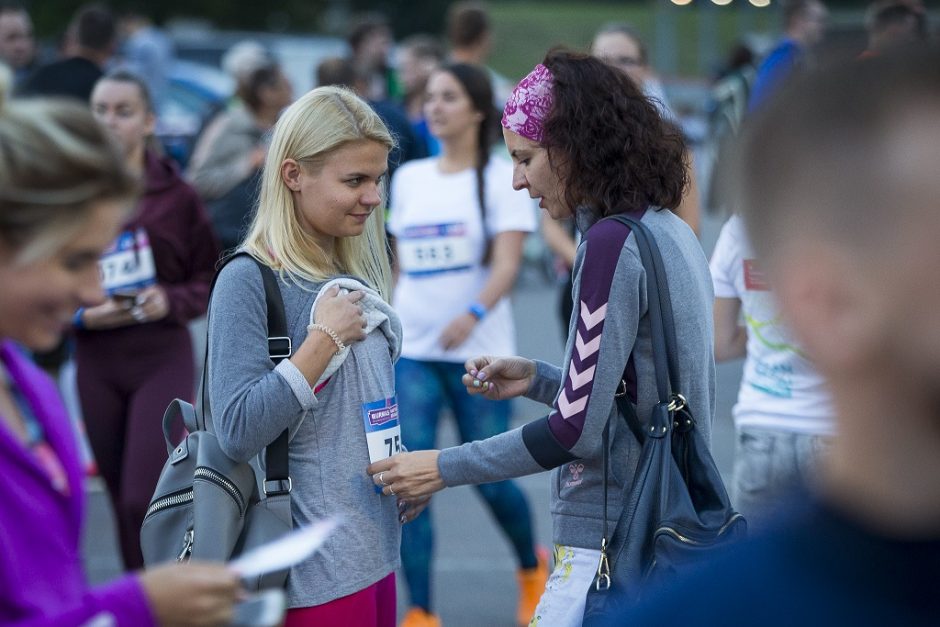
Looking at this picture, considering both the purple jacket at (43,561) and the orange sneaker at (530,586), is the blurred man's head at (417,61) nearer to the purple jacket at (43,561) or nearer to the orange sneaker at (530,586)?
the orange sneaker at (530,586)

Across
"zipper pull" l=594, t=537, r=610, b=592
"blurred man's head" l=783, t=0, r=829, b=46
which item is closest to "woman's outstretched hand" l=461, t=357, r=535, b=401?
"zipper pull" l=594, t=537, r=610, b=592

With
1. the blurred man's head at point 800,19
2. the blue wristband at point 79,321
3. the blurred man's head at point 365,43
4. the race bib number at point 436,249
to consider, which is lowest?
the blue wristband at point 79,321

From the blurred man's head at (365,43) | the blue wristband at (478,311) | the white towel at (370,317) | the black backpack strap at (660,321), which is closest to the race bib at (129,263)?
the blue wristband at (478,311)

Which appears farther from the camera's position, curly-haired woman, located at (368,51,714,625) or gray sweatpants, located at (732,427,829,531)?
gray sweatpants, located at (732,427,829,531)

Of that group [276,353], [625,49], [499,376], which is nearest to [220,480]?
[276,353]

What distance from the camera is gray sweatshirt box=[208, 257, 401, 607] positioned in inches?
105

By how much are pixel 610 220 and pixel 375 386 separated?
718 millimetres

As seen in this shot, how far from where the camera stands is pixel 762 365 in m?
3.78

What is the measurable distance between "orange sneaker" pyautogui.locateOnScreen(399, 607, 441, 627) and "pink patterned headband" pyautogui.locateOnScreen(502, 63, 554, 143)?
7.98ft

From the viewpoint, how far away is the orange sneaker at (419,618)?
4.69 m

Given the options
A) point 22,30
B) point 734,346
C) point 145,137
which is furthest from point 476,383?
point 22,30

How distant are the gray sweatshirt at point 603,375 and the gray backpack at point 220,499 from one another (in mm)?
398

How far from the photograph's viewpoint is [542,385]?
3.12 meters

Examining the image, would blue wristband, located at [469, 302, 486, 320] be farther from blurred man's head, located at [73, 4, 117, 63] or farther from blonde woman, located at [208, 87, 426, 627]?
blurred man's head, located at [73, 4, 117, 63]
